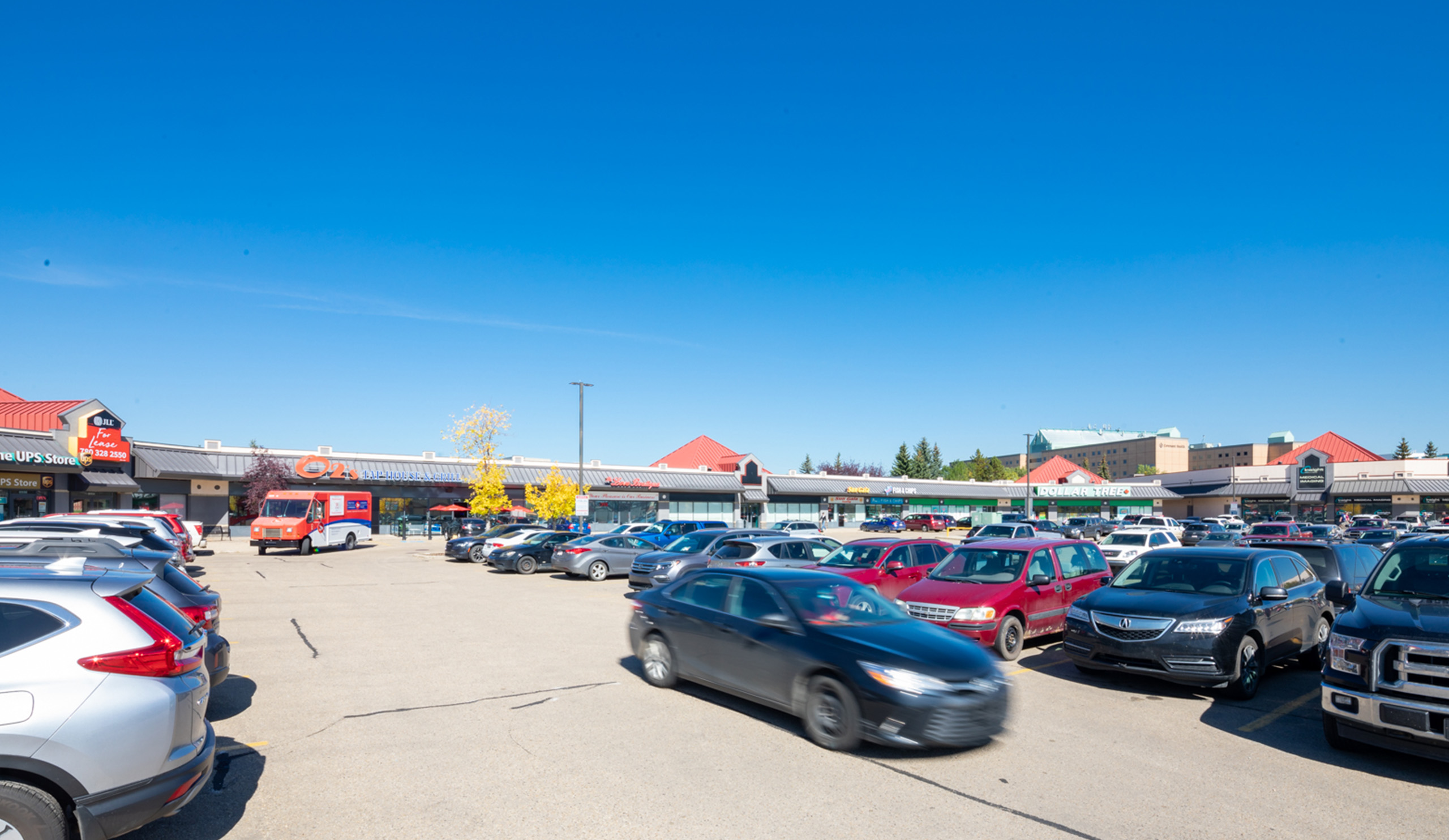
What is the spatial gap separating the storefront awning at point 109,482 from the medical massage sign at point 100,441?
0.63m

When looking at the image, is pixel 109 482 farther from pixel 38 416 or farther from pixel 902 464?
pixel 902 464

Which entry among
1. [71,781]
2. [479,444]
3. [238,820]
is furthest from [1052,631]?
[479,444]

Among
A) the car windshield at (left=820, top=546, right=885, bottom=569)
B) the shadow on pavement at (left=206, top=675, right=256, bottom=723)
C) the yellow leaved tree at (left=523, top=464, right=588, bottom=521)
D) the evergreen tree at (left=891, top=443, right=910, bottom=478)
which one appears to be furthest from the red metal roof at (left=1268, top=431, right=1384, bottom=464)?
the shadow on pavement at (left=206, top=675, right=256, bottom=723)

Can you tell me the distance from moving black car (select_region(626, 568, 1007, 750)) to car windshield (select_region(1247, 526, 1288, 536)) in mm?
33745

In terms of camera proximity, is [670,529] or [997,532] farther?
[997,532]

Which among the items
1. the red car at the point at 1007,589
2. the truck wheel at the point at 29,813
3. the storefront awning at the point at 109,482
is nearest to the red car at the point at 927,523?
the red car at the point at 1007,589

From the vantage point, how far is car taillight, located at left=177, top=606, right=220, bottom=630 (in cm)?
774

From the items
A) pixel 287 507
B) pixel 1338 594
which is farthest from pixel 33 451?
pixel 1338 594

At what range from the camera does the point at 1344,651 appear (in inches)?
262

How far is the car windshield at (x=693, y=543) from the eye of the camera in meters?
20.0

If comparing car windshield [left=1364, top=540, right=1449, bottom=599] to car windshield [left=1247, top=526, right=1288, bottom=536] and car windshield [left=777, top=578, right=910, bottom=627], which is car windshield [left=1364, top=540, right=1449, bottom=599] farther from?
car windshield [left=1247, top=526, right=1288, bottom=536]

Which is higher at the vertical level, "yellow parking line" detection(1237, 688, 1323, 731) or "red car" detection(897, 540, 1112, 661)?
"red car" detection(897, 540, 1112, 661)

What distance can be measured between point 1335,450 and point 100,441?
102 meters

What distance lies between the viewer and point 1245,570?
31.9ft
